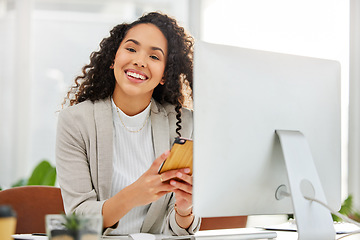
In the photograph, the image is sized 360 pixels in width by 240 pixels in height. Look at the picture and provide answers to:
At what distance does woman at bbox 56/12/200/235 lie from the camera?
1.43 metres

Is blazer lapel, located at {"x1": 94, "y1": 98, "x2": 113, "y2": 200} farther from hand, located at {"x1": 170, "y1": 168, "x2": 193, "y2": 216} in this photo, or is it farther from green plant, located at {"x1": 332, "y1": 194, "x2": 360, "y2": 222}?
green plant, located at {"x1": 332, "y1": 194, "x2": 360, "y2": 222}

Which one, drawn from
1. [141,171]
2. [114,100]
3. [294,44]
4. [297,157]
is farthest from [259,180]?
[294,44]

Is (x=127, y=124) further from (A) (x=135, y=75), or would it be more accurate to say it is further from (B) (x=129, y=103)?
(A) (x=135, y=75)

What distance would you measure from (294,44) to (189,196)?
2.00m

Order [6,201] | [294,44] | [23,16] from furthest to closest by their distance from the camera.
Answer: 1. [23,16]
2. [294,44]
3. [6,201]

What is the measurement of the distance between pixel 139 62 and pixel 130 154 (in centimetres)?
34

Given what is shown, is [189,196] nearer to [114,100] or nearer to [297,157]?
[297,157]

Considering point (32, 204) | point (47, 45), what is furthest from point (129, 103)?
point (47, 45)

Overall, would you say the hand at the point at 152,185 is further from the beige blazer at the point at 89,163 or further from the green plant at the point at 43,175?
the green plant at the point at 43,175

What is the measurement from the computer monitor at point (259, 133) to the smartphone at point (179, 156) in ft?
0.25

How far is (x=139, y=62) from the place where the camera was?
1530 millimetres

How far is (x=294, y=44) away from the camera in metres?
2.93

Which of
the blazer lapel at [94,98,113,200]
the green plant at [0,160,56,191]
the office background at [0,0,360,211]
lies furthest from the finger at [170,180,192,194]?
the office background at [0,0,360,211]

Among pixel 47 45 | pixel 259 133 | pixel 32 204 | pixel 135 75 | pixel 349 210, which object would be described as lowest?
pixel 349 210
